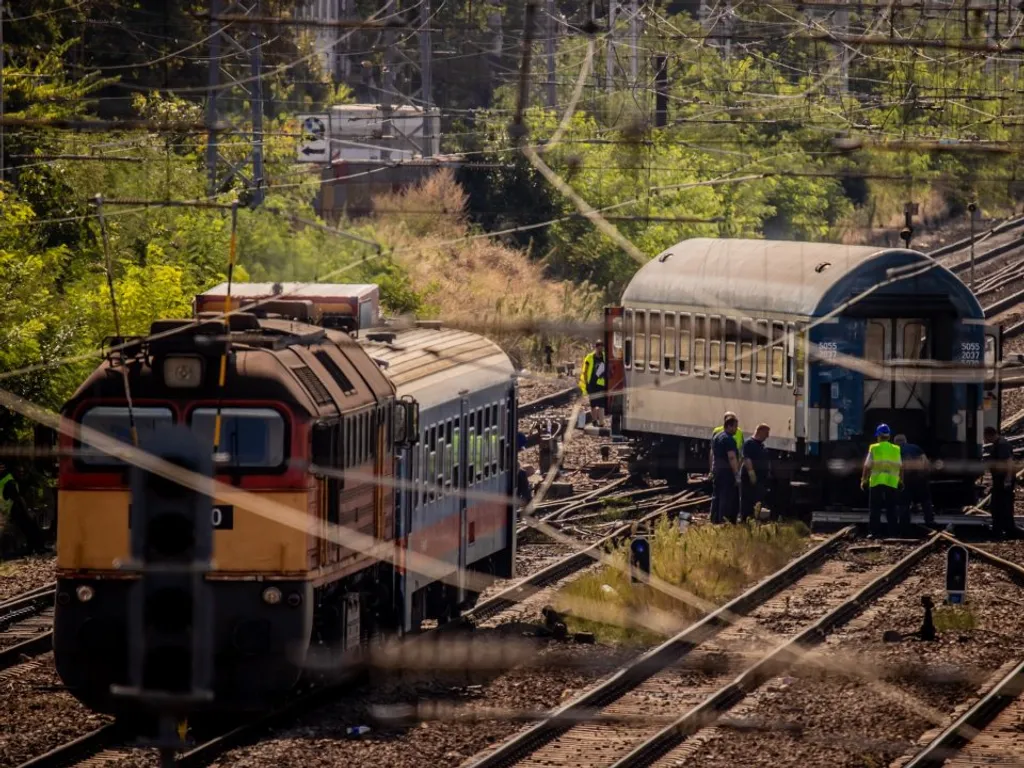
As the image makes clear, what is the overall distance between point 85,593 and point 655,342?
1571 centimetres

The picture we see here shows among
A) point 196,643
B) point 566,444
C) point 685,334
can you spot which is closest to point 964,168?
point 566,444

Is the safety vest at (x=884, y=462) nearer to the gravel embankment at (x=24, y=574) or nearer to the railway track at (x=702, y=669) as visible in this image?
the railway track at (x=702, y=669)

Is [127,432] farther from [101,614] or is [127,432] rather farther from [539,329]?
[539,329]

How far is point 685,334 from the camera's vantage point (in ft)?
92.5

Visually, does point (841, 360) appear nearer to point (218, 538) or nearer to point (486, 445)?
point (486, 445)

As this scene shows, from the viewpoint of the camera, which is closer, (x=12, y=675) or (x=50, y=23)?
(x=12, y=675)

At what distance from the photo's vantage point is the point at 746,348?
26891mm

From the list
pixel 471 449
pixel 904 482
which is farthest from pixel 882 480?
pixel 471 449

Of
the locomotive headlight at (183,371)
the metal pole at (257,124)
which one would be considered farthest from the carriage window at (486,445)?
the metal pole at (257,124)

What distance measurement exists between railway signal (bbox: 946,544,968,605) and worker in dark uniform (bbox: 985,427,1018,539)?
385 centimetres

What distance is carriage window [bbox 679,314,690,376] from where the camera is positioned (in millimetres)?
28109

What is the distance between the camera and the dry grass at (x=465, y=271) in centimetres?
3616

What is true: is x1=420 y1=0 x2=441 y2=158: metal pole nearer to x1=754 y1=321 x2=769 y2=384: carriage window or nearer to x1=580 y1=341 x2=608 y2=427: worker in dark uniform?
x1=580 y1=341 x2=608 y2=427: worker in dark uniform

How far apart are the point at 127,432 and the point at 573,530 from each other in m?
11.6
